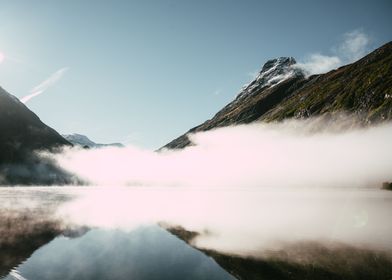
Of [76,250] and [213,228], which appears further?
[213,228]

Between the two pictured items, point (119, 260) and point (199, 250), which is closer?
point (119, 260)

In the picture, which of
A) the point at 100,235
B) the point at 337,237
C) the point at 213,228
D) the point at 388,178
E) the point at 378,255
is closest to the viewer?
the point at 378,255

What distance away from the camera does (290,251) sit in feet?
96.9

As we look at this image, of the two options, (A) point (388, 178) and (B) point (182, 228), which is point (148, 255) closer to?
(B) point (182, 228)

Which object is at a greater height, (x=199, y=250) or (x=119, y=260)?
(x=119, y=260)

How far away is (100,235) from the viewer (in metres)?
41.5

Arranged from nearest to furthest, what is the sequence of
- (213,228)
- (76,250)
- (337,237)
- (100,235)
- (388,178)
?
1. (76,250)
2. (337,237)
3. (100,235)
4. (213,228)
5. (388,178)

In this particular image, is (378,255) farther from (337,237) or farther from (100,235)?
(100,235)

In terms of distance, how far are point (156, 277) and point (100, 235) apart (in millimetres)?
20163

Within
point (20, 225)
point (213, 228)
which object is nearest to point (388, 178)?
point (213, 228)

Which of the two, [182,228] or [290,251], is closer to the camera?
[290,251]

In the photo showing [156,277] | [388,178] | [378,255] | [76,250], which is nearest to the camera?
[156,277]

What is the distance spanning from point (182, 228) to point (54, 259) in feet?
64.4

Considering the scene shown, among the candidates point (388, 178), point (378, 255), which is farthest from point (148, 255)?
point (388, 178)
